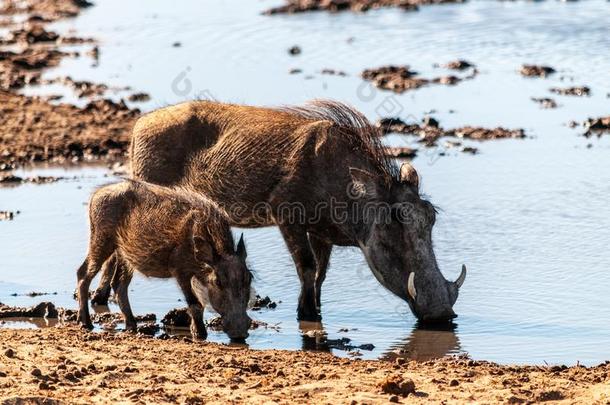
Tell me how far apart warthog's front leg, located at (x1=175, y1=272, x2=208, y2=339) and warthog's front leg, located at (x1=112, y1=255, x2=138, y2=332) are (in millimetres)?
429

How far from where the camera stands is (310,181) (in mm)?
9812

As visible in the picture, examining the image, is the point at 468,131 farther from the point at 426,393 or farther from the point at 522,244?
the point at 426,393

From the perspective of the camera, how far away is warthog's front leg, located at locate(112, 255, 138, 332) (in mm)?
9227

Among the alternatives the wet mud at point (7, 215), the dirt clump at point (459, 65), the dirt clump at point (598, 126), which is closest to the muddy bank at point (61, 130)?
the wet mud at point (7, 215)

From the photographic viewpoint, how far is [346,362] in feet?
26.6

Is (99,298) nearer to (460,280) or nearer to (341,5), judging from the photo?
(460,280)

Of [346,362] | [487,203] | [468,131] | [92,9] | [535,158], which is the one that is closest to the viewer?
[346,362]

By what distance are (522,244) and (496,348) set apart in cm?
241

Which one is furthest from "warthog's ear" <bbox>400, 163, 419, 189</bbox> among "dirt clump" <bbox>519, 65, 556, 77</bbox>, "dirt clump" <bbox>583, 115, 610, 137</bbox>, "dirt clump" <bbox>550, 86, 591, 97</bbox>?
"dirt clump" <bbox>519, 65, 556, 77</bbox>

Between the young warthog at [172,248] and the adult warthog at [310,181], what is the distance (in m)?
0.67

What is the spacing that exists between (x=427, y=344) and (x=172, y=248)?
1.80 m

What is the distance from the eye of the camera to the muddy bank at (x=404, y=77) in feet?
57.8

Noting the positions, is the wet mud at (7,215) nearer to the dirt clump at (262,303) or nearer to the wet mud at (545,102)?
the dirt clump at (262,303)

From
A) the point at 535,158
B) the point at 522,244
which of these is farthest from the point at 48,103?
the point at 522,244
